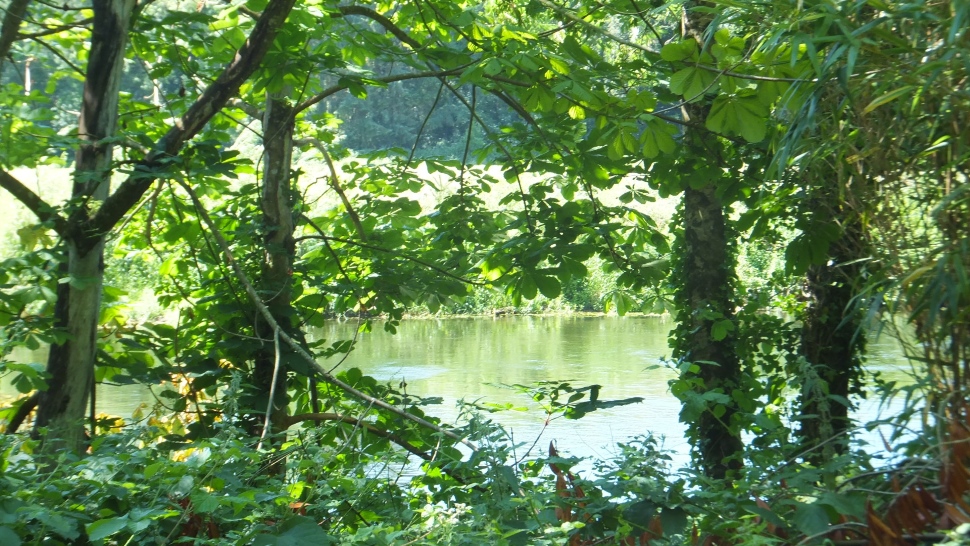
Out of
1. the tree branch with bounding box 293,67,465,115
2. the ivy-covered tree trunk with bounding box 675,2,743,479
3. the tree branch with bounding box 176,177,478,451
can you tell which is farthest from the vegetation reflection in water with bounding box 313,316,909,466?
the tree branch with bounding box 293,67,465,115

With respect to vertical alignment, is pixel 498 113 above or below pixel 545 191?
above

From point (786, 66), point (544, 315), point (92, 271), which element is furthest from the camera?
point (544, 315)

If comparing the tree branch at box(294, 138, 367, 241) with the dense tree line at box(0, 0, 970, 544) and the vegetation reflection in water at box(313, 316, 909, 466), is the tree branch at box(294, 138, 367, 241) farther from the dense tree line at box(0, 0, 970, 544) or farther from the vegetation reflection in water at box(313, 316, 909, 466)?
the vegetation reflection in water at box(313, 316, 909, 466)

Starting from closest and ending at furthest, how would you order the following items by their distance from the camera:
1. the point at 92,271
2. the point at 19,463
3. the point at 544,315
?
the point at 19,463
the point at 92,271
the point at 544,315

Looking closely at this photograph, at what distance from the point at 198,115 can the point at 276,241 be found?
3.17 feet

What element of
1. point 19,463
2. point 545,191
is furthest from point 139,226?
point 19,463

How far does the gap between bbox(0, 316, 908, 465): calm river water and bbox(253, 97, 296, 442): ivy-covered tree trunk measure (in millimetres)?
487

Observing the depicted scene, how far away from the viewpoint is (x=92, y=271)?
263cm

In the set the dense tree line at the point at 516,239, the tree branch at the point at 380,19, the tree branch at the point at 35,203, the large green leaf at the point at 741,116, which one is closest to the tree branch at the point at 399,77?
the dense tree line at the point at 516,239

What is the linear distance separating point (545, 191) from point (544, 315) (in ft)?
39.0

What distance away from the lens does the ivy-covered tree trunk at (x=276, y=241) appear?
126 inches

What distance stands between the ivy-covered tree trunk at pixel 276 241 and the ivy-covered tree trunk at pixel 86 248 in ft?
2.13

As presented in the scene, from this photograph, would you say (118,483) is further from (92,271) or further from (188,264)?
(188,264)

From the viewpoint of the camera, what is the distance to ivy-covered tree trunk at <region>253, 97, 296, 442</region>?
126 inches
